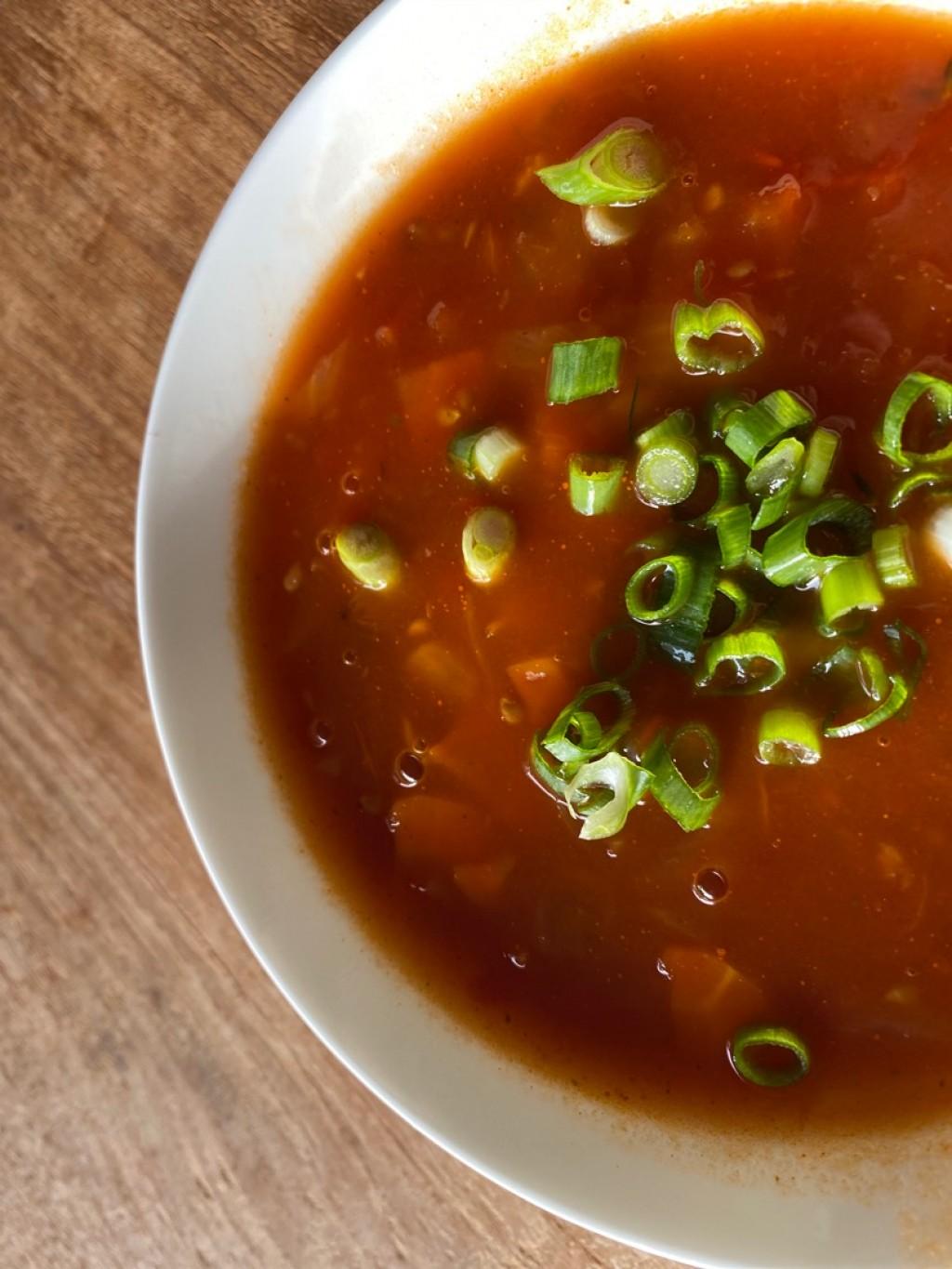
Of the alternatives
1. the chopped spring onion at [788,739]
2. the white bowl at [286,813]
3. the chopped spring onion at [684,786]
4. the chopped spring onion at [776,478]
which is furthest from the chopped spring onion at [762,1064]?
the chopped spring onion at [776,478]

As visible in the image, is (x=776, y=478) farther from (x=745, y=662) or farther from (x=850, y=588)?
(x=745, y=662)

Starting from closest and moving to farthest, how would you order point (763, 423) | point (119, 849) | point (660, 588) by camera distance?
point (763, 423)
point (660, 588)
point (119, 849)

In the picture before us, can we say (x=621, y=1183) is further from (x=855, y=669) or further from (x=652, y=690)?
(x=855, y=669)

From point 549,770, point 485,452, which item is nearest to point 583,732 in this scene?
point 549,770

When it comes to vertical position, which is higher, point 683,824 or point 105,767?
point 105,767

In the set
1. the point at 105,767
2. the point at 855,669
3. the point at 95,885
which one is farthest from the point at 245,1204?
the point at 855,669

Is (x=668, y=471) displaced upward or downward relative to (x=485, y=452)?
downward
